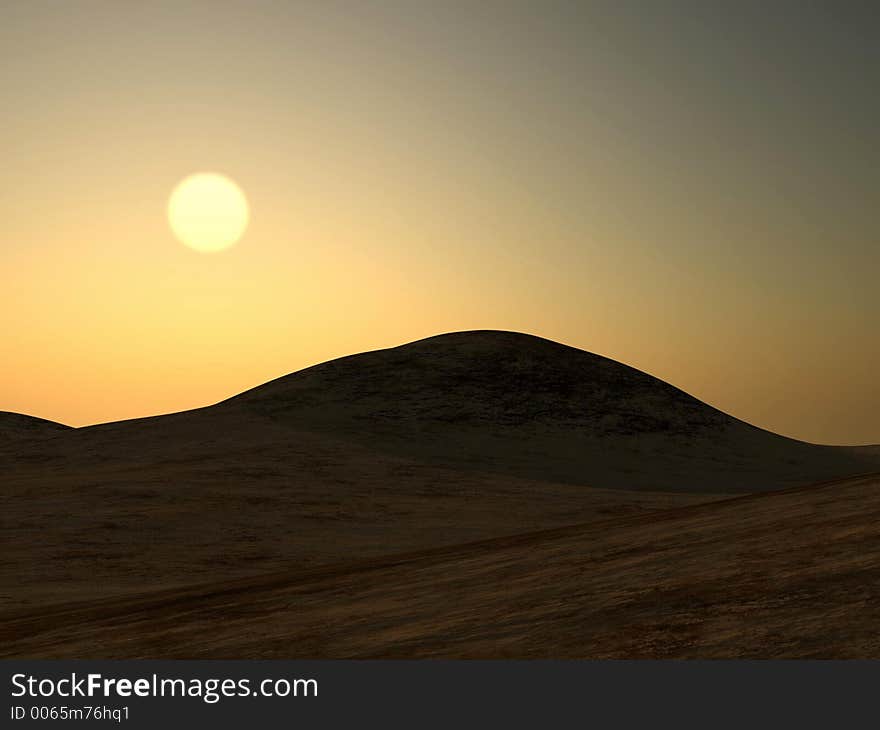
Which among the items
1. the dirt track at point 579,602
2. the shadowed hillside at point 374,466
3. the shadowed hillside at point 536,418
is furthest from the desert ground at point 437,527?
the shadowed hillside at point 536,418

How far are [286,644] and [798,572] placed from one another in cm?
557

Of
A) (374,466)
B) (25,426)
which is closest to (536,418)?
(374,466)

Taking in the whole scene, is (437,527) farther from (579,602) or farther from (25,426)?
(25,426)

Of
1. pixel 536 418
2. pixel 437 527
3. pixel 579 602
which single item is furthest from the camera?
pixel 536 418

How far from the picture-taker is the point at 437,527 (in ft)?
102

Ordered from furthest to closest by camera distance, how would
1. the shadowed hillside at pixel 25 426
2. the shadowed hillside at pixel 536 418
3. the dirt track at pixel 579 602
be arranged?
the shadowed hillside at pixel 25 426 → the shadowed hillside at pixel 536 418 → the dirt track at pixel 579 602

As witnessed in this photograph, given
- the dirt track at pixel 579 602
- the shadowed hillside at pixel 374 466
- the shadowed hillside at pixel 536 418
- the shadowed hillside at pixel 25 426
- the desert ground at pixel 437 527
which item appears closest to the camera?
the dirt track at pixel 579 602

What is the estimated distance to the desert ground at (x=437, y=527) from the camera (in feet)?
32.6


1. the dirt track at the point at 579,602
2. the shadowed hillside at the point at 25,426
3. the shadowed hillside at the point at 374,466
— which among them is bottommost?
the dirt track at the point at 579,602

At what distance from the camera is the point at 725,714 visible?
23.4 ft

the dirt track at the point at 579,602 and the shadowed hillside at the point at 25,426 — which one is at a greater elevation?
the shadowed hillside at the point at 25,426

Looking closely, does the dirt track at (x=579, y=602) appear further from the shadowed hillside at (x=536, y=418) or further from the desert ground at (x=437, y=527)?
the shadowed hillside at (x=536, y=418)

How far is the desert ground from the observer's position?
9.93 m

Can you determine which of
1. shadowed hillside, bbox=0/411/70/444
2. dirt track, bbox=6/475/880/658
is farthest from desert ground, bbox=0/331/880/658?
shadowed hillside, bbox=0/411/70/444
